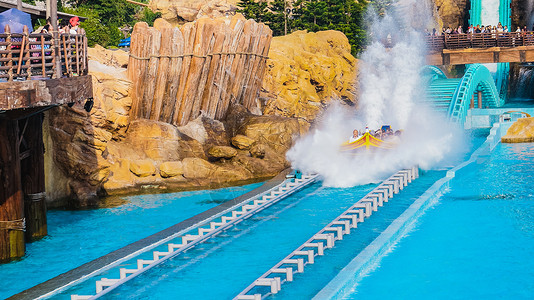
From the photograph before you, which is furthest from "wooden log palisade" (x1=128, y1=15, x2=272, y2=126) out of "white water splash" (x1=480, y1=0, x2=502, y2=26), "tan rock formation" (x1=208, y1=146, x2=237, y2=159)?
"white water splash" (x1=480, y1=0, x2=502, y2=26)

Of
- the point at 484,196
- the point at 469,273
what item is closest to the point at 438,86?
the point at 484,196

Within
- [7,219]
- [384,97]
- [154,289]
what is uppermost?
[384,97]

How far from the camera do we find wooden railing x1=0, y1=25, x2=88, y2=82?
43.5 feet

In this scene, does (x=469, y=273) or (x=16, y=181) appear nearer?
(x=469, y=273)

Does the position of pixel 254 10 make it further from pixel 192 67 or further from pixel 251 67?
pixel 192 67

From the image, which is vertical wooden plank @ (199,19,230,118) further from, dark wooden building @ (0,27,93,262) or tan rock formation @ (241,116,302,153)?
dark wooden building @ (0,27,93,262)

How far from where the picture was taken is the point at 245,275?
13312mm

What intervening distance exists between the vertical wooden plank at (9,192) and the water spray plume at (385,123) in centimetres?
1100

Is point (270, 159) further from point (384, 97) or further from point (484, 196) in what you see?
point (384, 97)

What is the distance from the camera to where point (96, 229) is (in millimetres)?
17609

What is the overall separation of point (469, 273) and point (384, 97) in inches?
1082

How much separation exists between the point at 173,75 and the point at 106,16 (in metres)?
23.2

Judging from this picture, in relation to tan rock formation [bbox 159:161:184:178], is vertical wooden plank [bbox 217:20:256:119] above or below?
above

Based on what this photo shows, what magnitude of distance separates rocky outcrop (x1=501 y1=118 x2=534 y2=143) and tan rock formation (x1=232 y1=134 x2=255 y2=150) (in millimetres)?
12792
